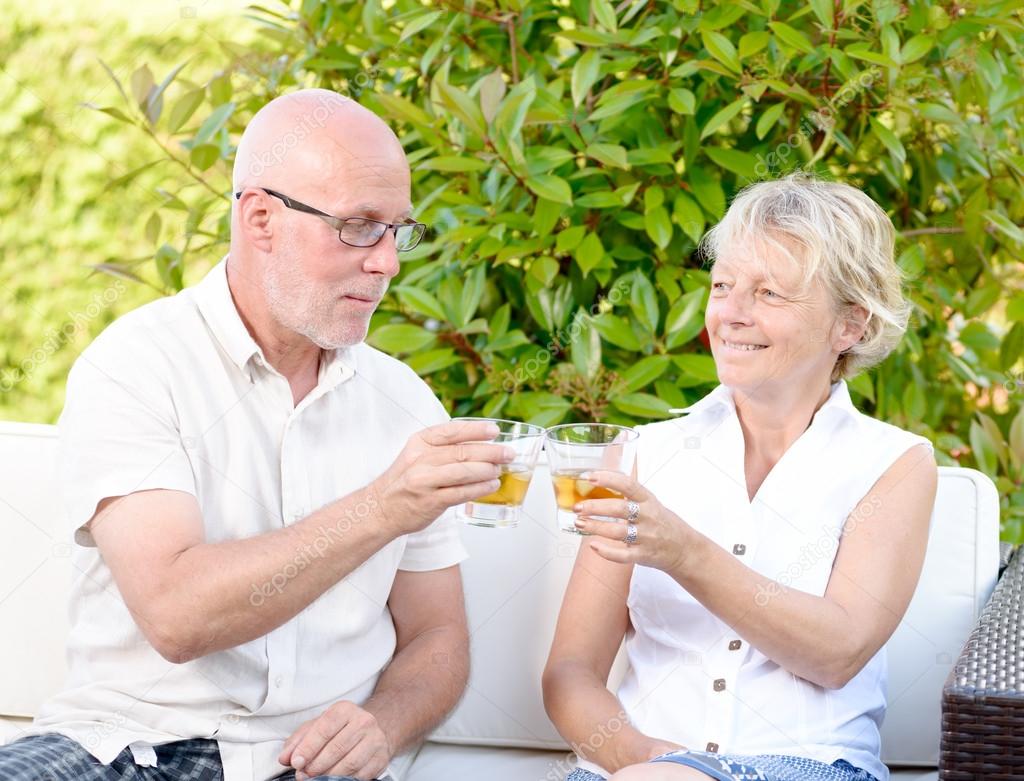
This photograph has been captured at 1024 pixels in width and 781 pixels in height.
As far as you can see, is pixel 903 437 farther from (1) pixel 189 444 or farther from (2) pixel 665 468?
(1) pixel 189 444

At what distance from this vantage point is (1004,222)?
9.33ft

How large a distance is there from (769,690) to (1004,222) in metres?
1.38

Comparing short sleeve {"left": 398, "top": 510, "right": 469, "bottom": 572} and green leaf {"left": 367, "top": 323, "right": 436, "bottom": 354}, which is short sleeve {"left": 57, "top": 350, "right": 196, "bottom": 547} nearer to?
short sleeve {"left": 398, "top": 510, "right": 469, "bottom": 572}

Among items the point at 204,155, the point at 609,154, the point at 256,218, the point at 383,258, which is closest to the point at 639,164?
the point at 609,154

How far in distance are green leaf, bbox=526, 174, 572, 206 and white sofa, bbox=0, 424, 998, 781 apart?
0.65 m

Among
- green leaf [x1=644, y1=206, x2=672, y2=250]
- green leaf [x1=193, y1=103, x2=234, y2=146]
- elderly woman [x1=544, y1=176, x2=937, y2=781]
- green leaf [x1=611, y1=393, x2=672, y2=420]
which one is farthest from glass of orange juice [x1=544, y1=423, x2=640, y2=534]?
green leaf [x1=193, y1=103, x2=234, y2=146]

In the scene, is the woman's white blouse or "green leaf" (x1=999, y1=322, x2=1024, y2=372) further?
"green leaf" (x1=999, y1=322, x2=1024, y2=372)

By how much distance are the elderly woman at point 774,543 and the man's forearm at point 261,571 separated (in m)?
0.48

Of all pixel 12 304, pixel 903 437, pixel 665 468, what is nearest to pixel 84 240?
pixel 12 304

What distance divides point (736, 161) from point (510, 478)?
4.51 feet

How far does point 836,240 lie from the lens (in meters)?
2.25

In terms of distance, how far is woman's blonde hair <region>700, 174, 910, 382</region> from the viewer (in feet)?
7.37
